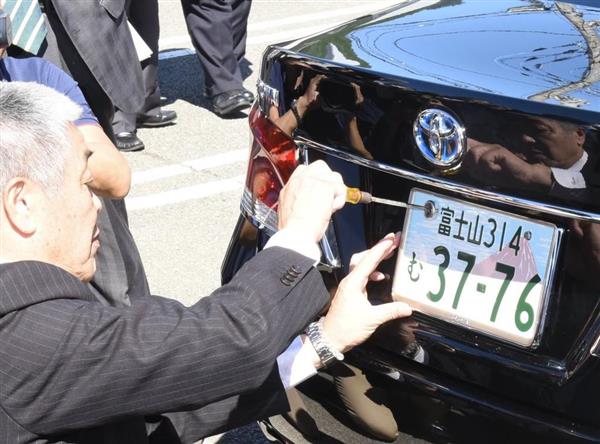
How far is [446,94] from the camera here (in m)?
2.12

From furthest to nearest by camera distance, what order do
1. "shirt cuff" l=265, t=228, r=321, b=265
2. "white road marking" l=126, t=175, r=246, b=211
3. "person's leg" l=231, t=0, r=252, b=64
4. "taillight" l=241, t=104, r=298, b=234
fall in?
1. "person's leg" l=231, t=0, r=252, b=64
2. "white road marking" l=126, t=175, r=246, b=211
3. "taillight" l=241, t=104, r=298, b=234
4. "shirt cuff" l=265, t=228, r=321, b=265

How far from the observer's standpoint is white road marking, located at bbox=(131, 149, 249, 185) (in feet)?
17.9

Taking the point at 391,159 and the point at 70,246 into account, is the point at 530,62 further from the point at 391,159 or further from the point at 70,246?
the point at 70,246

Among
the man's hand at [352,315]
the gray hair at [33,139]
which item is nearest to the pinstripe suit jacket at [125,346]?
the gray hair at [33,139]

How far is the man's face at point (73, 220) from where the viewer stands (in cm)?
171

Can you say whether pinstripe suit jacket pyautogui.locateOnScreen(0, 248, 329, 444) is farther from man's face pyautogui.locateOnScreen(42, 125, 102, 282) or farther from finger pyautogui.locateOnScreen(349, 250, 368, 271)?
finger pyautogui.locateOnScreen(349, 250, 368, 271)

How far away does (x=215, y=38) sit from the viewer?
6430mm

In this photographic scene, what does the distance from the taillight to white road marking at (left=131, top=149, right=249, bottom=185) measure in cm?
277

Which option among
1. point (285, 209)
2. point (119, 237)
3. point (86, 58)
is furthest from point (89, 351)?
point (86, 58)

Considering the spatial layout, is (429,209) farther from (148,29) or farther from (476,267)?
(148,29)

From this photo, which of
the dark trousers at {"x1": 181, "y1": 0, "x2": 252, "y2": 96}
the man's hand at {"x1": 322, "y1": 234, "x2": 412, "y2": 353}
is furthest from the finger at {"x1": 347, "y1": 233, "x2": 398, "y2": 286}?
the dark trousers at {"x1": 181, "y1": 0, "x2": 252, "y2": 96}

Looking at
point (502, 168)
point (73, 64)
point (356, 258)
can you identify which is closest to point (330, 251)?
point (356, 258)

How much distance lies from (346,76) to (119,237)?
1059mm

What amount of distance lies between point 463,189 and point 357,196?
0.70 feet
